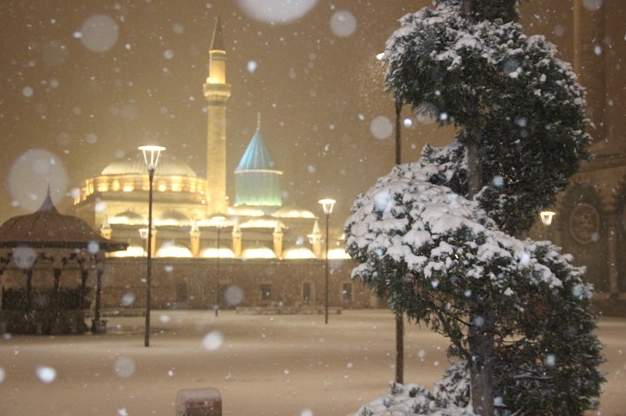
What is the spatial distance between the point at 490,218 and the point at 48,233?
1901 centimetres

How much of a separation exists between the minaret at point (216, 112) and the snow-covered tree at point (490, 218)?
161ft

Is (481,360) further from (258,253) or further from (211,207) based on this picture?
(211,207)

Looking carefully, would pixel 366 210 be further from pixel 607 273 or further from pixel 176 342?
pixel 607 273

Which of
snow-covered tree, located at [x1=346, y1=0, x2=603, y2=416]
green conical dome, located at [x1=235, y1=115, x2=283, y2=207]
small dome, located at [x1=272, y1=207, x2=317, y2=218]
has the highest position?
green conical dome, located at [x1=235, y1=115, x2=283, y2=207]

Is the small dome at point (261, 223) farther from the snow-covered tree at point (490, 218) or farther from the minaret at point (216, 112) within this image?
the snow-covered tree at point (490, 218)

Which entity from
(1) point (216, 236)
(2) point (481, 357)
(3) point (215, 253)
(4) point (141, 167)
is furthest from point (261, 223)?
(2) point (481, 357)

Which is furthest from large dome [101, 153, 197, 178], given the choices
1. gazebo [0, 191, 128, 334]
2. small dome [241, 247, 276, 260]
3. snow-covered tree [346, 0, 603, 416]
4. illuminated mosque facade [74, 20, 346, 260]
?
snow-covered tree [346, 0, 603, 416]

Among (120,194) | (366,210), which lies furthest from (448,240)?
(120,194)

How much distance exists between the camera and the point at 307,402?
10.7 metres

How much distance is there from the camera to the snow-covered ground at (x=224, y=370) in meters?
10.5

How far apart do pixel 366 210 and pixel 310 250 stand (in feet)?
160

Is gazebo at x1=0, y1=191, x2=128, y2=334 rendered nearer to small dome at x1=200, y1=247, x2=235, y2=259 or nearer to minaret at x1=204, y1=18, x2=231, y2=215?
small dome at x1=200, y1=247, x2=235, y2=259

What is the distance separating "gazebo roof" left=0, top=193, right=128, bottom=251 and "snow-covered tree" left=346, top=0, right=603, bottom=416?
17.7m

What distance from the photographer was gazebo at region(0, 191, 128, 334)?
2394cm
